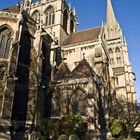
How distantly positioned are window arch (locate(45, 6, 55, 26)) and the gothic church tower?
1558cm

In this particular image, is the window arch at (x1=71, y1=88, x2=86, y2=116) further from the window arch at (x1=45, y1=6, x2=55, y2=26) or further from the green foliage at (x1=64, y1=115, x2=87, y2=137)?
the window arch at (x1=45, y1=6, x2=55, y2=26)

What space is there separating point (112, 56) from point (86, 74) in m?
22.0

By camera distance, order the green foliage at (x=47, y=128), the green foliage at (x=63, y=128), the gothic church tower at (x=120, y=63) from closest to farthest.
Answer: the green foliage at (x=63, y=128) < the green foliage at (x=47, y=128) < the gothic church tower at (x=120, y=63)

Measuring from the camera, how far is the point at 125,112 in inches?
1328

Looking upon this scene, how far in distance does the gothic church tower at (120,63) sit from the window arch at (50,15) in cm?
1558

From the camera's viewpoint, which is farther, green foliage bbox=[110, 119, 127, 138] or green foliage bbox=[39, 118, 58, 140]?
green foliage bbox=[110, 119, 127, 138]

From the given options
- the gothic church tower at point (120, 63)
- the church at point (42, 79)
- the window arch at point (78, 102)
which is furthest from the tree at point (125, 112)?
the window arch at point (78, 102)

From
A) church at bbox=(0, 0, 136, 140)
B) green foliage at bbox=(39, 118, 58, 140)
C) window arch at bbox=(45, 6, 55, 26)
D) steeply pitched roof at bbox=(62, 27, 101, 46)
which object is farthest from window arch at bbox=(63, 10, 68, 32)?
green foliage at bbox=(39, 118, 58, 140)

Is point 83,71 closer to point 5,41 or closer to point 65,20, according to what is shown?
point 5,41

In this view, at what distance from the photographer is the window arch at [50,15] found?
40178mm

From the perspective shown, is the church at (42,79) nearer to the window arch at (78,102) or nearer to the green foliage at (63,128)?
the window arch at (78,102)

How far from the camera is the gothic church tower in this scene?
40438mm

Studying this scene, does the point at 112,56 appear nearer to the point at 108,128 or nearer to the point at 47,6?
the point at 47,6

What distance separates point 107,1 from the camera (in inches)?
2483
